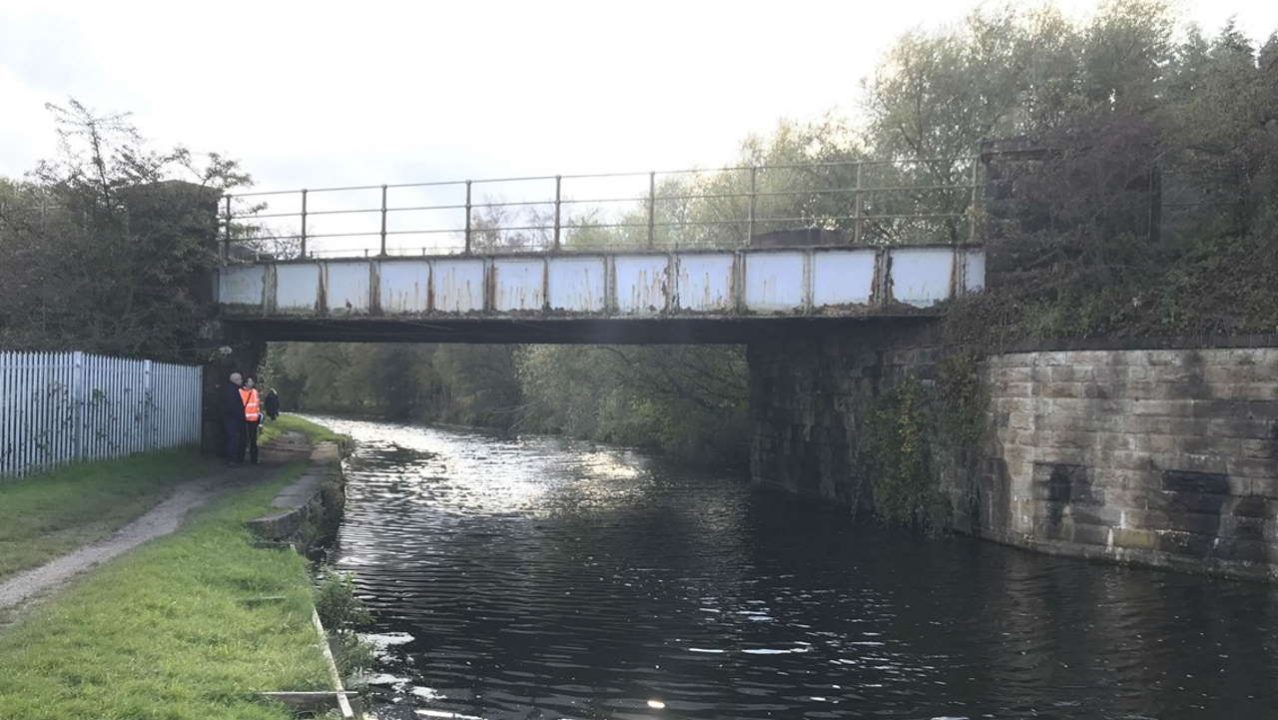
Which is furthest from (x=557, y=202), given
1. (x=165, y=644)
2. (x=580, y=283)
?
(x=165, y=644)

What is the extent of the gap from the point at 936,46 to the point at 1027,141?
11.1 meters

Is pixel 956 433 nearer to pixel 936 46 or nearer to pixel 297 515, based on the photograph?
pixel 297 515

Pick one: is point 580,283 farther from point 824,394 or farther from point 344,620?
point 344,620

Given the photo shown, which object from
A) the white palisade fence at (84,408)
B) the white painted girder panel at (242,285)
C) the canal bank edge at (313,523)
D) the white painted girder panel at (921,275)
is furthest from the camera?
the white painted girder panel at (242,285)

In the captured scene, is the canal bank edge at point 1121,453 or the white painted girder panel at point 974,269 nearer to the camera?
the canal bank edge at point 1121,453

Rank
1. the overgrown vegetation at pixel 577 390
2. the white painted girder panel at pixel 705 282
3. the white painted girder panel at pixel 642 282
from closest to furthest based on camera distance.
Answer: the white painted girder panel at pixel 705 282 < the white painted girder panel at pixel 642 282 < the overgrown vegetation at pixel 577 390

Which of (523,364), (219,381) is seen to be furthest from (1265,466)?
(523,364)

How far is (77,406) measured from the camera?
49.6 feet

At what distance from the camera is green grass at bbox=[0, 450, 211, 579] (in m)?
9.73

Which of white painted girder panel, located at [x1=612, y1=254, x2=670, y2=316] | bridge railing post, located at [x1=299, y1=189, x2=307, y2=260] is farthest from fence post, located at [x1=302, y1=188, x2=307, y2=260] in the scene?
white painted girder panel, located at [x1=612, y1=254, x2=670, y2=316]

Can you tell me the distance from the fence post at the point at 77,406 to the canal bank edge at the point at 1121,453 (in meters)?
14.0

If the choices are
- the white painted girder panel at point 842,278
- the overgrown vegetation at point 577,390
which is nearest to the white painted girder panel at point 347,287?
the white painted girder panel at point 842,278

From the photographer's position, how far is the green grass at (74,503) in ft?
31.9

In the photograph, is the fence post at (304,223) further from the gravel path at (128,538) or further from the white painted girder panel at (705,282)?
the white painted girder panel at (705,282)
